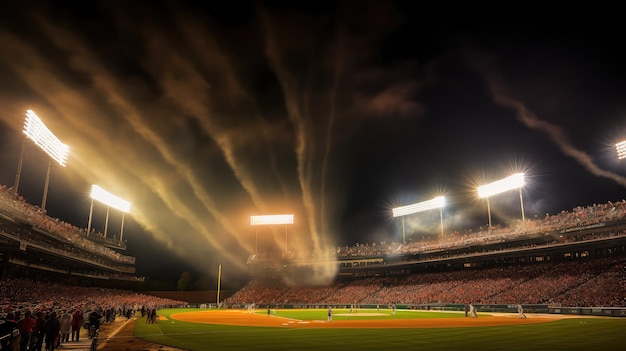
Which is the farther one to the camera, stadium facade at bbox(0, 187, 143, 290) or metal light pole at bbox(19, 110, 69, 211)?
metal light pole at bbox(19, 110, 69, 211)

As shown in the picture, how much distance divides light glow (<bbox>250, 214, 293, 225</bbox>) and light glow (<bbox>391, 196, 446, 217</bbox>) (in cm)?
2471

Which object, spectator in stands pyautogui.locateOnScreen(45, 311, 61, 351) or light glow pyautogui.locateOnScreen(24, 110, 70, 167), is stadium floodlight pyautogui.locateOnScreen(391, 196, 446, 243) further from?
spectator in stands pyautogui.locateOnScreen(45, 311, 61, 351)

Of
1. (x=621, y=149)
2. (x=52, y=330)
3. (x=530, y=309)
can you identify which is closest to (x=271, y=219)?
(x=530, y=309)

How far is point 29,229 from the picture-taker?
51156 mm

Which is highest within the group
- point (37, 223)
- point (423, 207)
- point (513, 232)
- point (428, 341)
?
point (423, 207)

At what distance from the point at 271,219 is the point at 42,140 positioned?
1987 inches

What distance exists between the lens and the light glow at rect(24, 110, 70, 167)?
174 feet

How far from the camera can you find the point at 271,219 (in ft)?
317

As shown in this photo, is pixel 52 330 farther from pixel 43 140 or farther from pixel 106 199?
pixel 106 199

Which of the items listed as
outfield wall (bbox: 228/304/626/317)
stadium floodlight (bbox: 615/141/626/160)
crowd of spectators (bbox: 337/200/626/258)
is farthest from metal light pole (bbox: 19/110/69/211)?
stadium floodlight (bbox: 615/141/626/160)

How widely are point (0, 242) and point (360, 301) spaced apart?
54610mm

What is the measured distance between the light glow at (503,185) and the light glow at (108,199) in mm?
70979

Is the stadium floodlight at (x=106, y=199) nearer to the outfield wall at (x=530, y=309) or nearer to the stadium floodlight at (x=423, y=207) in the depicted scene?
the outfield wall at (x=530, y=309)

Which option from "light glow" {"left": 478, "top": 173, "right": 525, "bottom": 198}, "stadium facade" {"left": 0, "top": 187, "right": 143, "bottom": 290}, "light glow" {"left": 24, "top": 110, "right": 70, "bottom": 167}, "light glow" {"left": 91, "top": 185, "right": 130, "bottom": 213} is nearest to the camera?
"stadium facade" {"left": 0, "top": 187, "right": 143, "bottom": 290}
